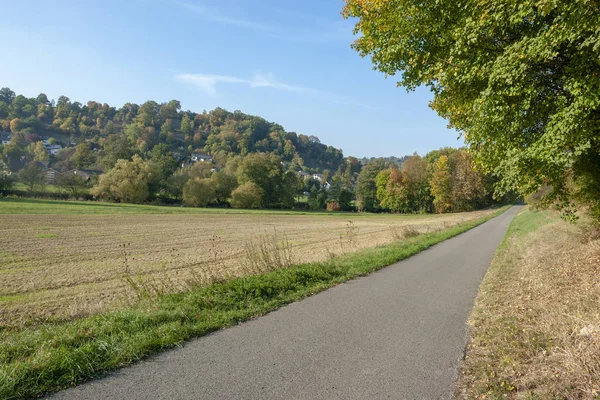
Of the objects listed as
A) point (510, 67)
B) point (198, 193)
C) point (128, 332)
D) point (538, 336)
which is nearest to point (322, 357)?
point (128, 332)

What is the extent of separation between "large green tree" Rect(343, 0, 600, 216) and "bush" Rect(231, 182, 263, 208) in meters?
74.8

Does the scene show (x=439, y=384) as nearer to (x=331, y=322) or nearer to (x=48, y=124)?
(x=331, y=322)

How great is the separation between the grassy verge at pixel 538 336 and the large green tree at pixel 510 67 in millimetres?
2316

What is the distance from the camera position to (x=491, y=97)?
6.84 meters

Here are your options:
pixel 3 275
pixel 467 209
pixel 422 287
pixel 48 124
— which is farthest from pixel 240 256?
pixel 48 124

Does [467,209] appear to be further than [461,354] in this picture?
Yes

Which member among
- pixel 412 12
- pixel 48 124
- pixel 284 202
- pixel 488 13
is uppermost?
pixel 48 124

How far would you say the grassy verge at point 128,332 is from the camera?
4043 millimetres

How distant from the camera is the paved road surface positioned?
3920 mm

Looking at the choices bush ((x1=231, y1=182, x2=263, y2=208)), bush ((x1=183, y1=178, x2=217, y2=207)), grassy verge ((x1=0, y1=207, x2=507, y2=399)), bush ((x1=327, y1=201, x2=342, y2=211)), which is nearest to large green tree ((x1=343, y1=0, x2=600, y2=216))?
grassy verge ((x1=0, y1=207, x2=507, y2=399))

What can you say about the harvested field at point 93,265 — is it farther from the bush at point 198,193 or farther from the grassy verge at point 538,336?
the bush at point 198,193

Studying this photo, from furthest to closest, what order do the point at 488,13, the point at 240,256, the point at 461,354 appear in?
1. the point at 240,256
2. the point at 488,13
3. the point at 461,354

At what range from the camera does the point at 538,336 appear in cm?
506

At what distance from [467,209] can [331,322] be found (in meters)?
78.9
